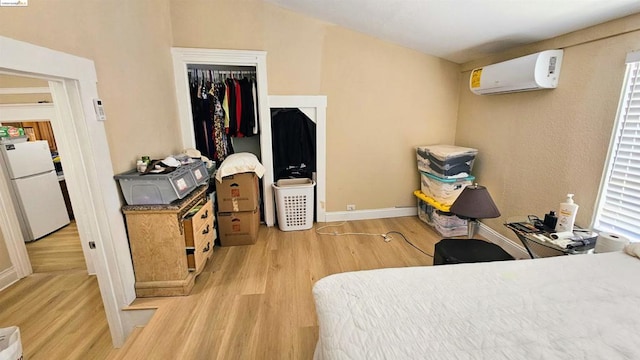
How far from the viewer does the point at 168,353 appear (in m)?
1.56

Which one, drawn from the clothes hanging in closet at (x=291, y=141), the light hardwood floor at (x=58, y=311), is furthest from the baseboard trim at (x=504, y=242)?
the light hardwood floor at (x=58, y=311)

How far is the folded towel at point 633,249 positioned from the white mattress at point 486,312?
0.32 feet

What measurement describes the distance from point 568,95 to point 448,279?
1.92 meters

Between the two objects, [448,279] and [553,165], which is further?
[553,165]

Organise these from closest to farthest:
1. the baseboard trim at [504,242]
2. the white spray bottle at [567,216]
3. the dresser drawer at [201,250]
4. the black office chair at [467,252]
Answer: the white spray bottle at [567,216], the black office chair at [467,252], the dresser drawer at [201,250], the baseboard trim at [504,242]

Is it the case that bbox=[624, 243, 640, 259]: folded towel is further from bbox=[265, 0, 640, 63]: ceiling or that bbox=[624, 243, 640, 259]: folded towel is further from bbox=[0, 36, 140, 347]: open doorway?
bbox=[0, 36, 140, 347]: open doorway

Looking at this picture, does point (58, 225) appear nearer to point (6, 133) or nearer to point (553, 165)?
point (6, 133)

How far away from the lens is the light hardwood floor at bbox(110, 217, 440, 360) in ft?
5.25

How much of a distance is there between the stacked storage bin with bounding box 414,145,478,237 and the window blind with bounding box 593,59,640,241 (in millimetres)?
1199

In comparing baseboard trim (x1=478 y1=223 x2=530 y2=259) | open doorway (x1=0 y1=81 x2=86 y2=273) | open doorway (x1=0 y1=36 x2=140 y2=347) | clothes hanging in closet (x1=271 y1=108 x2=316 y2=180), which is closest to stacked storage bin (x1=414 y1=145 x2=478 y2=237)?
baseboard trim (x1=478 y1=223 x2=530 y2=259)

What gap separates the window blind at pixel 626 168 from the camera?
1.60 metres

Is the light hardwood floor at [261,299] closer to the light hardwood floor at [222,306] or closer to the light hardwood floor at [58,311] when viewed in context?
the light hardwood floor at [222,306]

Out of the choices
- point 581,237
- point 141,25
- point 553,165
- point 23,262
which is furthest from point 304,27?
point 23,262

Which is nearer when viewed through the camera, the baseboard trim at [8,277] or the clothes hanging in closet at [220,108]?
the baseboard trim at [8,277]
